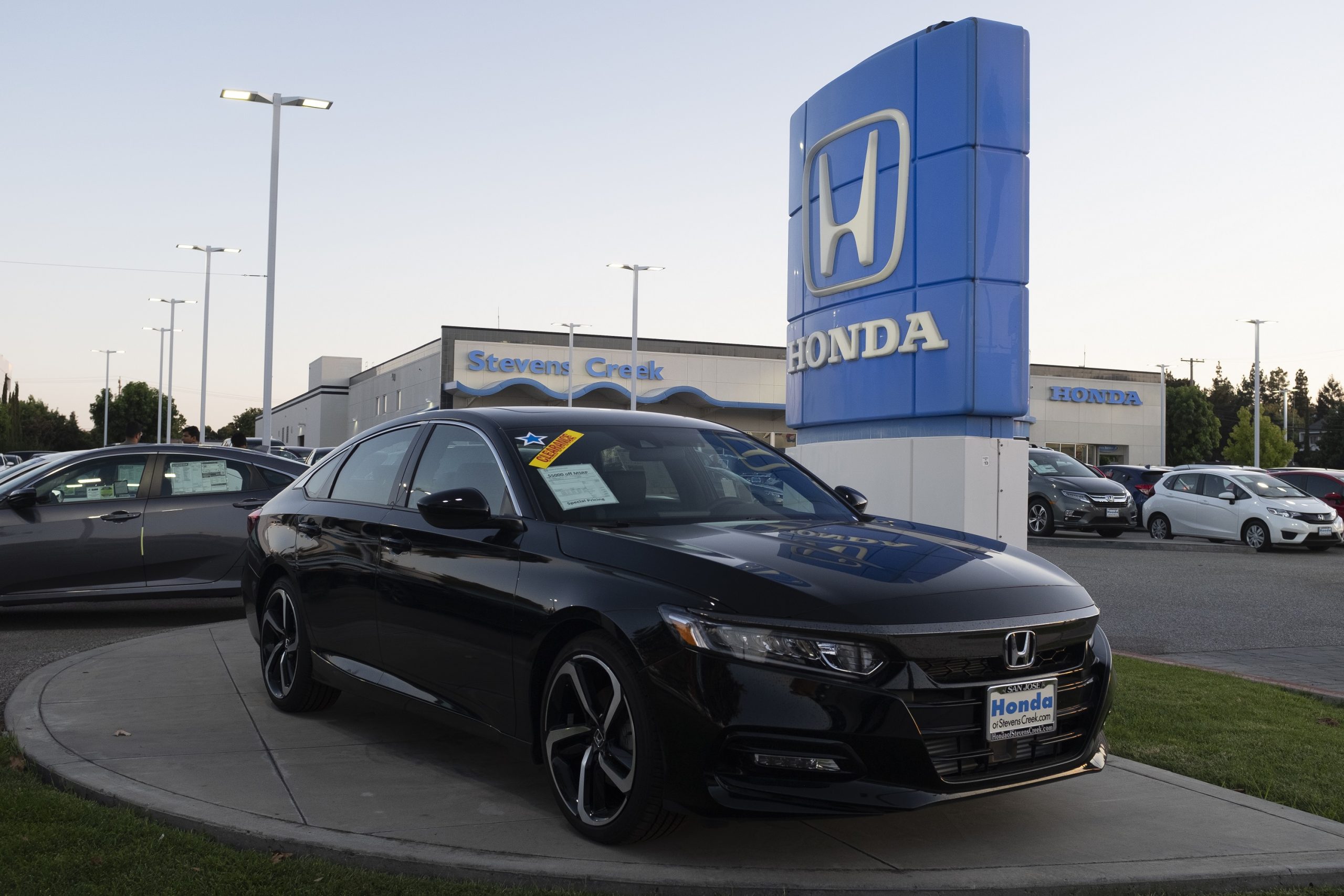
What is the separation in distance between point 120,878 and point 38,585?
6894mm

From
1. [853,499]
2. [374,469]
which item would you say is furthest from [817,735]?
[374,469]

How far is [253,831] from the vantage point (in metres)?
4.39

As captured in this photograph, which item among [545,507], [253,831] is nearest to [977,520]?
[545,507]

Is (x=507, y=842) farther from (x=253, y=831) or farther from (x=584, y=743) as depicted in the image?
(x=253, y=831)

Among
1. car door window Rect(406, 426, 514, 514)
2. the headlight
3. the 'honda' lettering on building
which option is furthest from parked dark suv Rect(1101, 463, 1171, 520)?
the headlight

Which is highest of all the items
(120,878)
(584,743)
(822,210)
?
(822,210)

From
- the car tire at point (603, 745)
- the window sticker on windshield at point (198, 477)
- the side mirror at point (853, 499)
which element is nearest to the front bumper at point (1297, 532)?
the window sticker on windshield at point (198, 477)

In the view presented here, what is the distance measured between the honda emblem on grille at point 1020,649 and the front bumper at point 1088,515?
20.2 m

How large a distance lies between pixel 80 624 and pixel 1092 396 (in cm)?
5628

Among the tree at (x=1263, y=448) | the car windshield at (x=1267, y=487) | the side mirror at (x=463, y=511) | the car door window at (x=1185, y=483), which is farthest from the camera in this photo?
the tree at (x=1263, y=448)

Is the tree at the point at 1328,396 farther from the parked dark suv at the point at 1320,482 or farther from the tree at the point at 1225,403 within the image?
the parked dark suv at the point at 1320,482

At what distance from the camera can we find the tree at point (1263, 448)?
257ft

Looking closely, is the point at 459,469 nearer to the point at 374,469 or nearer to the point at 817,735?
the point at 374,469

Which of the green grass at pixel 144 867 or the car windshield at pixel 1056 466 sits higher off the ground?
the car windshield at pixel 1056 466
